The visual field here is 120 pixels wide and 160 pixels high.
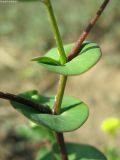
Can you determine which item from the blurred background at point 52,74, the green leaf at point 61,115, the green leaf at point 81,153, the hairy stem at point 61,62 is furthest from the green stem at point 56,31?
the blurred background at point 52,74

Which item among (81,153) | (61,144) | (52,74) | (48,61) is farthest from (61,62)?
(52,74)

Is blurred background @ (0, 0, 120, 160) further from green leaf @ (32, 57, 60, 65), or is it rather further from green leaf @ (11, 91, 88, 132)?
green leaf @ (32, 57, 60, 65)

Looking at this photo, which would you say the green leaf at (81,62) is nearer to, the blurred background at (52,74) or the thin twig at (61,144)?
the thin twig at (61,144)

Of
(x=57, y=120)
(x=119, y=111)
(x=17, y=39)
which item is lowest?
(x=17, y=39)

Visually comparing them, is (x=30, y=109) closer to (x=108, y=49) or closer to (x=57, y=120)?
(x=57, y=120)

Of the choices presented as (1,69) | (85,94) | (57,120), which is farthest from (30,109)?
(1,69)

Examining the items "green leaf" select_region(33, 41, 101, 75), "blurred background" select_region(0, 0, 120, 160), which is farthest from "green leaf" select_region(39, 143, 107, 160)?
"blurred background" select_region(0, 0, 120, 160)
